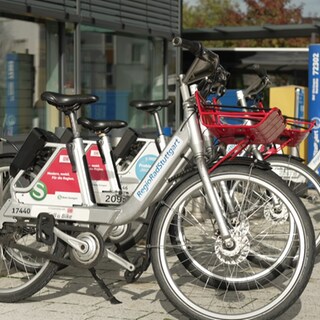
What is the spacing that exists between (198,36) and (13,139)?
22.9 feet

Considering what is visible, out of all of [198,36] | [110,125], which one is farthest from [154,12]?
[110,125]

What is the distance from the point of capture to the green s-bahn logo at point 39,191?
4.91m

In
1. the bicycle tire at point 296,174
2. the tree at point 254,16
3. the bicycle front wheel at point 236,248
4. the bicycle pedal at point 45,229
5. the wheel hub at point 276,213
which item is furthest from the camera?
the tree at point 254,16

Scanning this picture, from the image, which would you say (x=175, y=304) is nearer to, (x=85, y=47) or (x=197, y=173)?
(x=197, y=173)

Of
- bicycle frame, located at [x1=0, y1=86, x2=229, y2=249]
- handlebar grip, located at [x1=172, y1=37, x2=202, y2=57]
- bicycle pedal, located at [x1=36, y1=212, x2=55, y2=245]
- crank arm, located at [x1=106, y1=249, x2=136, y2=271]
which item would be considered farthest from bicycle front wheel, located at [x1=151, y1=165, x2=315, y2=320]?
bicycle pedal, located at [x1=36, y1=212, x2=55, y2=245]

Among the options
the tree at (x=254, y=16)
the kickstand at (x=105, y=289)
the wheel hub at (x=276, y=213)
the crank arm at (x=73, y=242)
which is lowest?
the kickstand at (x=105, y=289)

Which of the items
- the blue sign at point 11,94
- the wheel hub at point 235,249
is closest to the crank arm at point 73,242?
the wheel hub at point 235,249

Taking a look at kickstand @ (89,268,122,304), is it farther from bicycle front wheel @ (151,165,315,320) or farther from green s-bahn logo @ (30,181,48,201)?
green s-bahn logo @ (30,181,48,201)

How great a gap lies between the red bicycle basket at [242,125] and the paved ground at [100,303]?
3.40ft

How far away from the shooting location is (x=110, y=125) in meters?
5.19

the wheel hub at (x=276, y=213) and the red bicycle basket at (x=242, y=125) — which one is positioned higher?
the red bicycle basket at (x=242, y=125)

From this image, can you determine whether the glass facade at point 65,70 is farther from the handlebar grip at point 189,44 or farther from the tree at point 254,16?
the tree at point 254,16

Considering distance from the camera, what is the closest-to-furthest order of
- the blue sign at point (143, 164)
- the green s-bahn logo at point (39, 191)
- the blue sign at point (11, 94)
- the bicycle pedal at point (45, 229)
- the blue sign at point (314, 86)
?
the bicycle pedal at point (45, 229), the green s-bahn logo at point (39, 191), the blue sign at point (143, 164), the blue sign at point (11, 94), the blue sign at point (314, 86)

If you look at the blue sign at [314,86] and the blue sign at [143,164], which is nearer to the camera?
the blue sign at [143,164]
